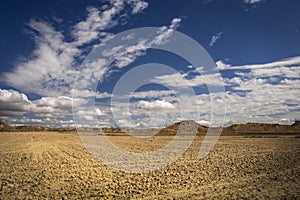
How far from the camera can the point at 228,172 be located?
13000mm

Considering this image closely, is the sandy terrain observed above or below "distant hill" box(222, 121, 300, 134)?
above

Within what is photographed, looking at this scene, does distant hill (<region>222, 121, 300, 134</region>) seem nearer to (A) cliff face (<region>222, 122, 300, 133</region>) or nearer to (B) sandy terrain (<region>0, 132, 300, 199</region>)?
(A) cliff face (<region>222, 122, 300, 133</region>)

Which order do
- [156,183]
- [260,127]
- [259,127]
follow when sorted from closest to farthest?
1. [156,183]
2. [260,127]
3. [259,127]

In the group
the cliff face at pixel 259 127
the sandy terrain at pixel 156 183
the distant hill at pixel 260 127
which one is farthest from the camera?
the cliff face at pixel 259 127

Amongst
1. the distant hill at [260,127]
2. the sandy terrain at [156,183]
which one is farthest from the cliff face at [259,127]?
the sandy terrain at [156,183]

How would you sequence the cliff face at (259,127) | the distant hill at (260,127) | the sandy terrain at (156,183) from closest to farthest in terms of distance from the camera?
the sandy terrain at (156,183) < the distant hill at (260,127) < the cliff face at (259,127)

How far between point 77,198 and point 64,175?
162 inches

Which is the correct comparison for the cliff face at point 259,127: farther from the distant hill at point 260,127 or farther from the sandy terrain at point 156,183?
the sandy terrain at point 156,183

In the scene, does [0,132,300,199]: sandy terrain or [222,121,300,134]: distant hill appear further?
[222,121,300,134]: distant hill

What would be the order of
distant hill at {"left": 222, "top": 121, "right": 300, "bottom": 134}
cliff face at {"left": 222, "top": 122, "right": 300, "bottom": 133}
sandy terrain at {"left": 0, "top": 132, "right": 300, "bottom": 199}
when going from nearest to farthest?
sandy terrain at {"left": 0, "top": 132, "right": 300, "bottom": 199}
distant hill at {"left": 222, "top": 121, "right": 300, "bottom": 134}
cliff face at {"left": 222, "top": 122, "right": 300, "bottom": 133}

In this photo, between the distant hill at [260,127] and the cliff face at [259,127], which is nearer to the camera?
the distant hill at [260,127]

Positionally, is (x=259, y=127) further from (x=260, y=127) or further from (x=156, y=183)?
(x=156, y=183)

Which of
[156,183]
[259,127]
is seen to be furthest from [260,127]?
[156,183]

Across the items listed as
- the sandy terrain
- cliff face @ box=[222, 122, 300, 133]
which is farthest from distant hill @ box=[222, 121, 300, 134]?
the sandy terrain
